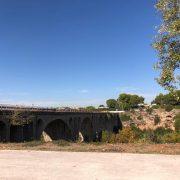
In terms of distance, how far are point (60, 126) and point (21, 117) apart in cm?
2493

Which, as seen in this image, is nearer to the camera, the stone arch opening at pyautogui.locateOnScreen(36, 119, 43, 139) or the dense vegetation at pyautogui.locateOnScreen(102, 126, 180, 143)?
the dense vegetation at pyautogui.locateOnScreen(102, 126, 180, 143)

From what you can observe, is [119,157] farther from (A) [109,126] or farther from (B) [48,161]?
(A) [109,126]

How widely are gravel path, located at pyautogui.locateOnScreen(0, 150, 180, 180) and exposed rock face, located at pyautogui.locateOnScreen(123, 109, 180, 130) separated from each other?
3630 inches

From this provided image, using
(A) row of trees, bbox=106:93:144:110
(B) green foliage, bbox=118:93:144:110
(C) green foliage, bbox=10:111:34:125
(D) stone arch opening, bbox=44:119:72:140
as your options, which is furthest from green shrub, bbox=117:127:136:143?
(B) green foliage, bbox=118:93:144:110

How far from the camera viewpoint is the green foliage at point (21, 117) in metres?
43.1

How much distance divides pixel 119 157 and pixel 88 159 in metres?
1.20

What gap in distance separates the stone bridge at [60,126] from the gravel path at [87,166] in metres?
29.7

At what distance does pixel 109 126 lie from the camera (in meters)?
105

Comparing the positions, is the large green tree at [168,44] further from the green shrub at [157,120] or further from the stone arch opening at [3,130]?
the green shrub at [157,120]

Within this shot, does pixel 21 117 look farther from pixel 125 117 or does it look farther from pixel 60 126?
pixel 125 117

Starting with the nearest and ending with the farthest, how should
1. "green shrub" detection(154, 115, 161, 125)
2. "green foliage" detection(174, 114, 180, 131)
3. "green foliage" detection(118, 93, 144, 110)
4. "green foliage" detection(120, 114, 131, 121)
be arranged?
"green foliage" detection(174, 114, 180, 131) → "green shrub" detection(154, 115, 161, 125) → "green foliage" detection(120, 114, 131, 121) → "green foliage" detection(118, 93, 144, 110)

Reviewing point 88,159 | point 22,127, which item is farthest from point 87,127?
point 88,159

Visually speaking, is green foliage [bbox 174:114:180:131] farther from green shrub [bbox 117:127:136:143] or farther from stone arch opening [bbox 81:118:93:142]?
green shrub [bbox 117:127:136:143]

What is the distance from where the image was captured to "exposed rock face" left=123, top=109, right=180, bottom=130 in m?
105
